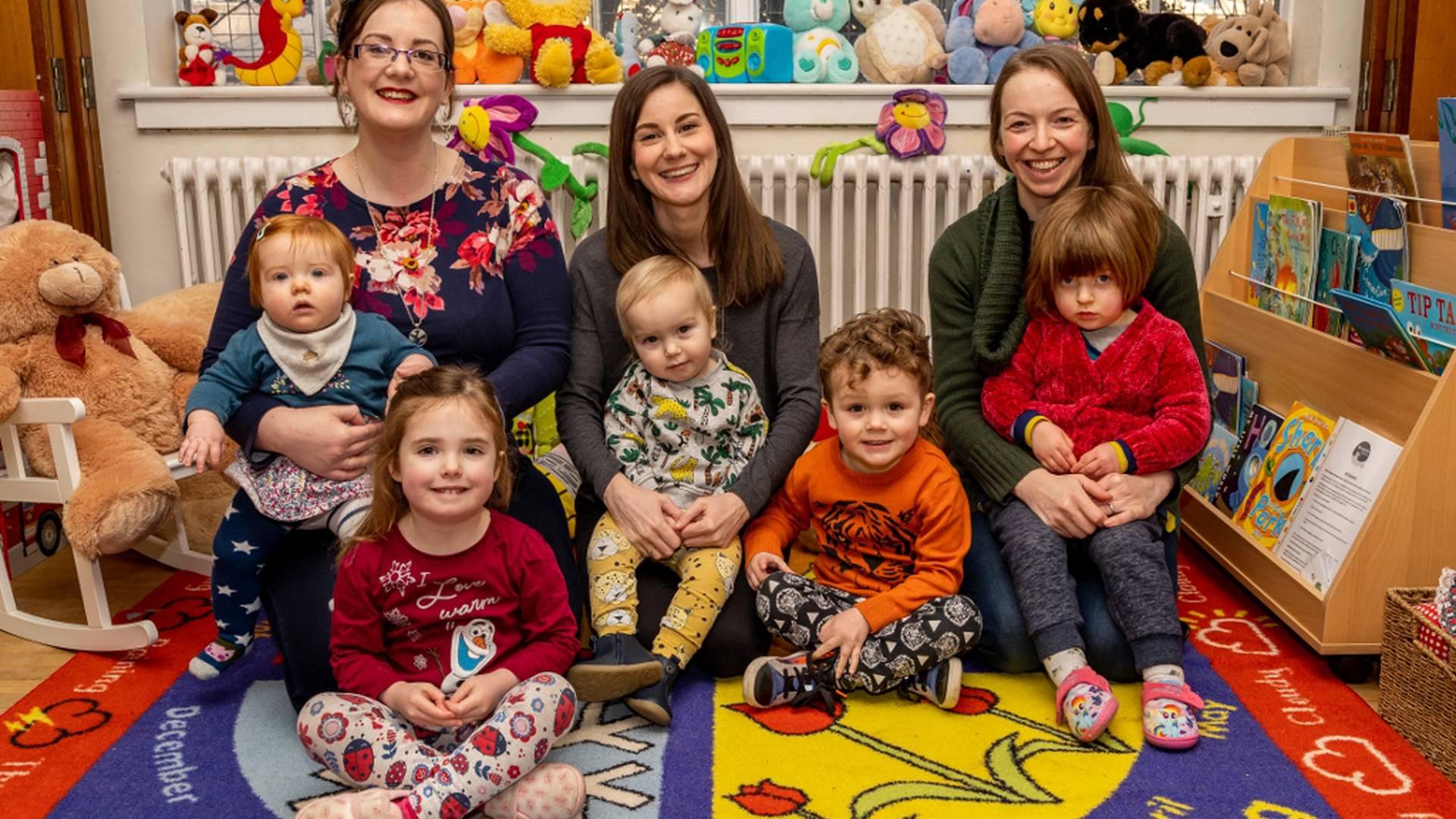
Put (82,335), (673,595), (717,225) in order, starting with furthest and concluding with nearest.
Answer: (82,335), (717,225), (673,595)

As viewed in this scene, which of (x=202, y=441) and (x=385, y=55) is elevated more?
(x=385, y=55)

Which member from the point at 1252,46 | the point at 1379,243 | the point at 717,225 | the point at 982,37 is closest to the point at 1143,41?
the point at 1252,46

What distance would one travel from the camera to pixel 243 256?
6.67 ft

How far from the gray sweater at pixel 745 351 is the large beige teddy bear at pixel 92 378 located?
743mm

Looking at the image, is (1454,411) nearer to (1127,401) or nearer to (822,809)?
(1127,401)

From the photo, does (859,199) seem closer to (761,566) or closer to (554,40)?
(554,40)

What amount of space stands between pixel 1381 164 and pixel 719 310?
118 cm

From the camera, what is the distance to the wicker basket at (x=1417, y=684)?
168 centimetres

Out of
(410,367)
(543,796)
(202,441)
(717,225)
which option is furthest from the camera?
(717,225)

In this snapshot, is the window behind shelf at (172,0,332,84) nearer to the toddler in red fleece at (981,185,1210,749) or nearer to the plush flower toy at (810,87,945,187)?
the plush flower toy at (810,87,945,187)

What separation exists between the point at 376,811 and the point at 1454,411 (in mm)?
1596

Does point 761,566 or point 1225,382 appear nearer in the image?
point 761,566

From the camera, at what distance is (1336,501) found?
206cm

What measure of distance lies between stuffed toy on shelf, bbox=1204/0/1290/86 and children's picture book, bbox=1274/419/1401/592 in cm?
137
